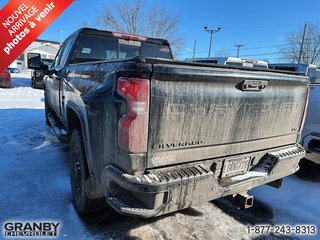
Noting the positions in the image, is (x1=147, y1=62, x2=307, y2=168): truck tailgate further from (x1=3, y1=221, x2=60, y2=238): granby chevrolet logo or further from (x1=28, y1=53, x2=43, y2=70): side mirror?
(x1=28, y1=53, x2=43, y2=70): side mirror

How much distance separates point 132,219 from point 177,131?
1.52 metres

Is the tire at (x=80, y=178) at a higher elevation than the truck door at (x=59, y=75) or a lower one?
lower

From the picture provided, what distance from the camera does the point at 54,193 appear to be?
353 centimetres

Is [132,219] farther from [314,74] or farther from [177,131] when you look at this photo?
[314,74]

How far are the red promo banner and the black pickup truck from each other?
10284 millimetres

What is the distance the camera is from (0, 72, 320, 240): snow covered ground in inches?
112

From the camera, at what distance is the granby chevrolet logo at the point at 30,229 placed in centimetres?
271

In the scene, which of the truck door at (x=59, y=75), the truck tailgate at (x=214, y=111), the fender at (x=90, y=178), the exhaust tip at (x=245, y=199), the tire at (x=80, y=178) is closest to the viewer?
the truck tailgate at (x=214, y=111)

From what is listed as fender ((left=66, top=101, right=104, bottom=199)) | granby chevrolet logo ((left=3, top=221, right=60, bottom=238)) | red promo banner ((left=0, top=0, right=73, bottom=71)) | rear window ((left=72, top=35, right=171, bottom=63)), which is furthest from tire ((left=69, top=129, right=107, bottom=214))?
red promo banner ((left=0, top=0, right=73, bottom=71))

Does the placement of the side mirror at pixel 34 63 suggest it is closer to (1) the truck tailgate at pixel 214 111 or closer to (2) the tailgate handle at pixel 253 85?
(1) the truck tailgate at pixel 214 111

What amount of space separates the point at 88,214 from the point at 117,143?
1.49 meters

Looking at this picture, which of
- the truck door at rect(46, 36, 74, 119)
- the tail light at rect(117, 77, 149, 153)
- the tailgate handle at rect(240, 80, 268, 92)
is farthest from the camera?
the truck door at rect(46, 36, 74, 119)

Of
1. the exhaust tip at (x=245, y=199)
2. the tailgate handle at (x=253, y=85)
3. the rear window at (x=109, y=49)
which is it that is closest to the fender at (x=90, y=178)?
the exhaust tip at (x=245, y=199)

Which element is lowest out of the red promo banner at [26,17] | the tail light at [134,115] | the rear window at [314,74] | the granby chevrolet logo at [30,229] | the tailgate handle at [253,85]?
the granby chevrolet logo at [30,229]
